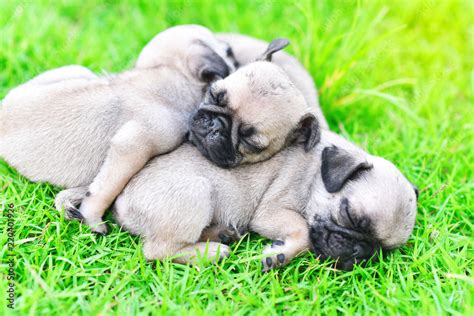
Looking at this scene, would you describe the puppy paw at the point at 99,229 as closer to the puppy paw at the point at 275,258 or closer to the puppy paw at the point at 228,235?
the puppy paw at the point at 228,235

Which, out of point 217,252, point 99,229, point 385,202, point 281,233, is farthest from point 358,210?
point 99,229

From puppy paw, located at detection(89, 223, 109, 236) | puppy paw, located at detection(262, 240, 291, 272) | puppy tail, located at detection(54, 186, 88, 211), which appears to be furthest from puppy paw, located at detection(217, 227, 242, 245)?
puppy tail, located at detection(54, 186, 88, 211)

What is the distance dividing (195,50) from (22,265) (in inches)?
105

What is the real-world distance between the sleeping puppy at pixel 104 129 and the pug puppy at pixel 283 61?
3.21 feet

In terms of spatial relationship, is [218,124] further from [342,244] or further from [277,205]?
[342,244]

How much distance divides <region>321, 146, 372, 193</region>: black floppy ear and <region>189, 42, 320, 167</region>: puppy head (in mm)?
338

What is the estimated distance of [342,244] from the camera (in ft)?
14.1

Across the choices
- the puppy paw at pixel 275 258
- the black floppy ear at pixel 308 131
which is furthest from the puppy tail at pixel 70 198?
the black floppy ear at pixel 308 131

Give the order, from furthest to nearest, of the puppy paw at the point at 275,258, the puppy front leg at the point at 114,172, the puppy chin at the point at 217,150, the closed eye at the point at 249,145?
1. the closed eye at the point at 249,145
2. the puppy chin at the point at 217,150
3. the puppy front leg at the point at 114,172
4. the puppy paw at the point at 275,258

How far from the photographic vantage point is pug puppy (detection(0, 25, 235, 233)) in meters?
4.46

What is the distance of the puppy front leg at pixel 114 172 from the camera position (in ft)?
14.5

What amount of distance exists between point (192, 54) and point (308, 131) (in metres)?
1.47

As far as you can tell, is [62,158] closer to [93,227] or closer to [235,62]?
[93,227]

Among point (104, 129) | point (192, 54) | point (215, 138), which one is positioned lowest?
point (215, 138)
